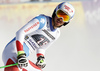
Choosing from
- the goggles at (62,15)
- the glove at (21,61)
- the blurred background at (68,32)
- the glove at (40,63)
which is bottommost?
the glove at (21,61)

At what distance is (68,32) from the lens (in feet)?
25.1

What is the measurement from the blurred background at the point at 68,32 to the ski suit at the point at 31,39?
6.71 ft

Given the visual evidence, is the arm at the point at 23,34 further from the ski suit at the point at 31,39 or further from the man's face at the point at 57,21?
the man's face at the point at 57,21

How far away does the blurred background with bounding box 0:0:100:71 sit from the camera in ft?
20.9

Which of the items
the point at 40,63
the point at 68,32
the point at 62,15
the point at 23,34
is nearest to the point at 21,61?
the point at 23,34

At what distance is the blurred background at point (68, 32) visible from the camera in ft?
20.9

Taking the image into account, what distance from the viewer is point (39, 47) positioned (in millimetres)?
4020

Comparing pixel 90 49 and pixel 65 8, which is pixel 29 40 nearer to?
pixel 65 8

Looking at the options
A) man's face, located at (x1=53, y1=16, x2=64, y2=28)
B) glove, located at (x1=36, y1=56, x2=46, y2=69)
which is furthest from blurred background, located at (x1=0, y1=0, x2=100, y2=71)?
man's face, located at (x1=53, y1=16, x2=64, y2=28)

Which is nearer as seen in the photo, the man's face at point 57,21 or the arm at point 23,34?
the arm at point 23,34

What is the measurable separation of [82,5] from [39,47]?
Result: 482cm

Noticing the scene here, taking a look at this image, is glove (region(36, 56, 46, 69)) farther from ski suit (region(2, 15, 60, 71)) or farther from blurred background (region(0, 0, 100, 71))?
blurred background (region(0, 0, 100, 71))

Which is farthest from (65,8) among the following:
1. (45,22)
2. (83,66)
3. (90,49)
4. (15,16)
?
(15,16)

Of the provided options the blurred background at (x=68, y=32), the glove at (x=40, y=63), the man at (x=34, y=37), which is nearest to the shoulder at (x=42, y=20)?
the man at (x=34, y=37)
